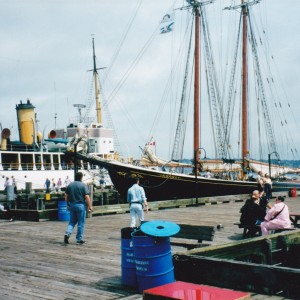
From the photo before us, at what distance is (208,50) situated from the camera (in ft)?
139

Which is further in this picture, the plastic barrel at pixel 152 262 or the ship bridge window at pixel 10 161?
the ship bridge window at pixel 10 161

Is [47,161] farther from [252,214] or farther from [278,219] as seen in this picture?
[278,219]

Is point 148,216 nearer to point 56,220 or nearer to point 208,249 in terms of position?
point 56,220

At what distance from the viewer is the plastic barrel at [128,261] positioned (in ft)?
23.2

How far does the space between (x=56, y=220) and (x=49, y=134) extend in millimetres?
41998

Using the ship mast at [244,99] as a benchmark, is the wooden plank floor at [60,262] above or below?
below

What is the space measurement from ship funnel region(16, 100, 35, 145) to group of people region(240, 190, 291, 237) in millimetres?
41458

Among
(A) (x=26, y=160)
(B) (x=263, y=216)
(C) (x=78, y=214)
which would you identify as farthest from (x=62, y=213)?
(A) (x=26, y=160)

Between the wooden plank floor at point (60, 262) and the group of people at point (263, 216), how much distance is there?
0.91 metres

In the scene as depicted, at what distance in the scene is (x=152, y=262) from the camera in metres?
6.50

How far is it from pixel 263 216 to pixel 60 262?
17.8 feet

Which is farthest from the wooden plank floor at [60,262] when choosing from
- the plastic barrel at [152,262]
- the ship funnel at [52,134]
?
the ship funnel at [52,134]

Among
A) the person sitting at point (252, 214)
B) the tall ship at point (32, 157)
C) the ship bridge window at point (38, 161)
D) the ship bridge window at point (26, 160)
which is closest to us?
the person sitting at point (252, 214)

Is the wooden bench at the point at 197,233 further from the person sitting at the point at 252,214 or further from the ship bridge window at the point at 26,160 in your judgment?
the ship bridge window at the point at 26,160
